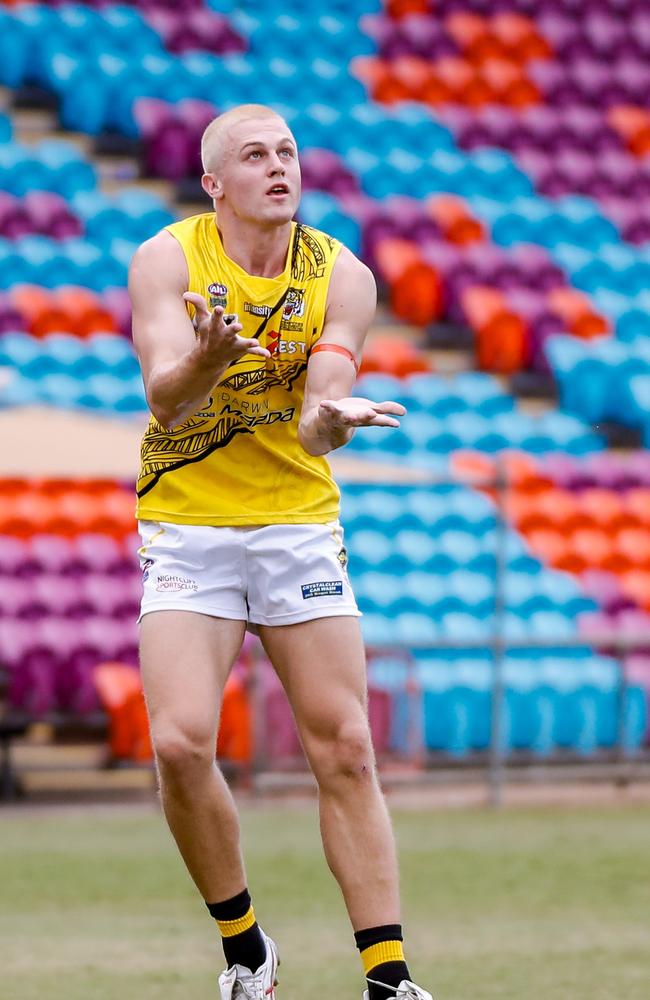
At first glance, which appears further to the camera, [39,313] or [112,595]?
[39,313]

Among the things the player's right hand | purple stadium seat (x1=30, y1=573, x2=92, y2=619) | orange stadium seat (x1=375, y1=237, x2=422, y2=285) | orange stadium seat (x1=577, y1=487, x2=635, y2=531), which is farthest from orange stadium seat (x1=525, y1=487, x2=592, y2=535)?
the player's right hand

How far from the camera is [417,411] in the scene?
15023mm

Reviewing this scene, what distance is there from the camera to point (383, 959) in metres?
4.41

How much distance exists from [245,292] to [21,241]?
35.7 feet

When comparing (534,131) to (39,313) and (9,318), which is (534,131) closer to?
(39,313)

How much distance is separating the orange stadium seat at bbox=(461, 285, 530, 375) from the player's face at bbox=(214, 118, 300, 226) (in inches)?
→ 458

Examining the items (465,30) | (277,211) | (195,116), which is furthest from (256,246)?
(465,30)

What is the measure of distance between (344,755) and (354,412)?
35.1 inches

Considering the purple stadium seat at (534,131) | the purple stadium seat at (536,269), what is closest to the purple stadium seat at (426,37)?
the purple stadium seat at (534,131)

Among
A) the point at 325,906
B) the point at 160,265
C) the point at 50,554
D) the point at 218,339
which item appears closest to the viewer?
the point at 218,339

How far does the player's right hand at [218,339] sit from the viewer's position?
4.09 meters

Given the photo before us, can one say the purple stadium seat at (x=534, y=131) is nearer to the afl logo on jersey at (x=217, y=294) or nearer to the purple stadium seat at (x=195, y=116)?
the purple stadium seat at (x=195, y=116)

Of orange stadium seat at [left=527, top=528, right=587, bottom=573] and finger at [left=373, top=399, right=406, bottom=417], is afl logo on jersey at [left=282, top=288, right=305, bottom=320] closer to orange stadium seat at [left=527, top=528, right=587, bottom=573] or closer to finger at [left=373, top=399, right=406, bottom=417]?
finger at [left=373, top=399, right=406, bottom=417]

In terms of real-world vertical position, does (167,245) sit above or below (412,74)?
below
